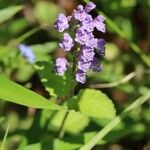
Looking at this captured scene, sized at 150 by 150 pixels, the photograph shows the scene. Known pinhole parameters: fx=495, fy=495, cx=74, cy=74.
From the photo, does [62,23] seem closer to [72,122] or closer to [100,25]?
[100,25]

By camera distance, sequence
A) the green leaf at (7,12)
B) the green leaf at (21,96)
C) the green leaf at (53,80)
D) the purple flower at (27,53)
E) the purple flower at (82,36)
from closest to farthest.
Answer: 1. the green leaf at (21,96)
2. the purple flower at (82,36)
3. the green leaf at (53,80)
4. the green leaf at (7,12)
5. the purple flower at (27,53)

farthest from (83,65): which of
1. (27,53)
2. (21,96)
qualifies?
(27,53)

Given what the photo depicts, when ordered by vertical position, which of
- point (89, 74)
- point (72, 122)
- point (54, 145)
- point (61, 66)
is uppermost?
point (61, 66)

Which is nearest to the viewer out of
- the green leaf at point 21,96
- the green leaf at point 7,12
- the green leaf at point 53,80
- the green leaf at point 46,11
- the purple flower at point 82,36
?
the green leaf at point 21,96

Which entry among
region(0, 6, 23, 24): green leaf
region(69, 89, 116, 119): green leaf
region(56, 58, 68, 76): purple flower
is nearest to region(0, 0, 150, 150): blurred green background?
region(0, 6, 23, 24): green leaf

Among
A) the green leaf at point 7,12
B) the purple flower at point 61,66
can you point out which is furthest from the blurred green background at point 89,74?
the purple flower at point 61,66

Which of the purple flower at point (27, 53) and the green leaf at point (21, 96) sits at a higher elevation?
the green leaf at point (21, 96)

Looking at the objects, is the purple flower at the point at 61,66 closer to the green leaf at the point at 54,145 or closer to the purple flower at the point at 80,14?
the purple flower at the point at 80,14
